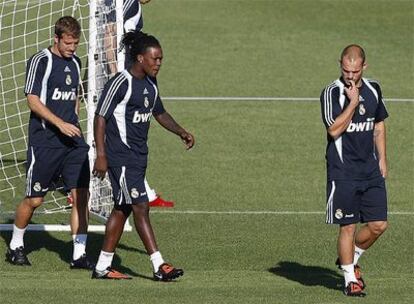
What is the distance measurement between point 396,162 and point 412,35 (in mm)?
10077

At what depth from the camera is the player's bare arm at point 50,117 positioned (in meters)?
12.3

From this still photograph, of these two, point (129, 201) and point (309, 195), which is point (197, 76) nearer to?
point (309, 195)

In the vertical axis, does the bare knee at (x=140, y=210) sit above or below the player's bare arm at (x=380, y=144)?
below

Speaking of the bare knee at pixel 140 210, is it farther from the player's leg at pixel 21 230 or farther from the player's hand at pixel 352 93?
the player's hand at pixel 352 93

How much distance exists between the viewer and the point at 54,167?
12.7 meters

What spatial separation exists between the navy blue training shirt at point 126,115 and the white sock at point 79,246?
126cm

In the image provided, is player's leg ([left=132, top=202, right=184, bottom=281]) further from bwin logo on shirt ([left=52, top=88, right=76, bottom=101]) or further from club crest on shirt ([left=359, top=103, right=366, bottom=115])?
club crest on shirt ([left=359, top=103, right=366, bottom=115])

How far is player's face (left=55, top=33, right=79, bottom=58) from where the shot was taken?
1245 cm

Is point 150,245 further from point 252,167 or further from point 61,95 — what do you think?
point 252,167

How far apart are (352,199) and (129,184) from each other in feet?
6.16

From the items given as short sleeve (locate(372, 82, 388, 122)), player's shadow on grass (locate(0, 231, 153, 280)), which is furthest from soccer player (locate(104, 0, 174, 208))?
short sleeve (locate(372, 82, 388, 122))

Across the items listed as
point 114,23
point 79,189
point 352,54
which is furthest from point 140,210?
point 114,23

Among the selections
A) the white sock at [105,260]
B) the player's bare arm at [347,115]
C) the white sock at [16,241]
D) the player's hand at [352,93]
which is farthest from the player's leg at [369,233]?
the white sock at [16,241]

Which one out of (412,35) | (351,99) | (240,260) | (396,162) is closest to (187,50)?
(412,35)
